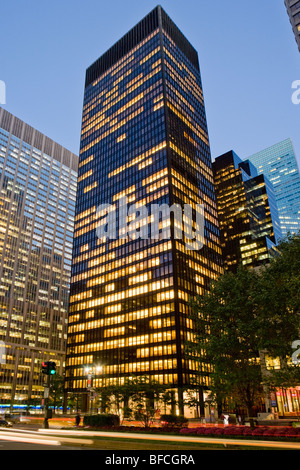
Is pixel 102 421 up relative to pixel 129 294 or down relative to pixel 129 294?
down

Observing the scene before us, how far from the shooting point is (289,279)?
104ft

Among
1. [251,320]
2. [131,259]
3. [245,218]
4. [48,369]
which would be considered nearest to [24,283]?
[131,259]

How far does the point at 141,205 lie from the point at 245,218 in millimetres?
88527

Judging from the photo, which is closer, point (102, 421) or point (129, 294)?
point (102, 421)

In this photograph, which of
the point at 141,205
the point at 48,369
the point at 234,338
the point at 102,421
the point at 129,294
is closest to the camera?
the point at 48,369

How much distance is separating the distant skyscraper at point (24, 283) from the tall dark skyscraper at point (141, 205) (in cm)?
5013

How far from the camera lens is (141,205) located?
11175 cm

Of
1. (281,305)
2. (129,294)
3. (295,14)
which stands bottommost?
(281,305)

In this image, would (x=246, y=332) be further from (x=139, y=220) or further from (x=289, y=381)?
(x=139, y=220)

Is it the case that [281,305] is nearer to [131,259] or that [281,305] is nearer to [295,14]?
[295,14]

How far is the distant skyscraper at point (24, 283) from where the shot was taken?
512ft

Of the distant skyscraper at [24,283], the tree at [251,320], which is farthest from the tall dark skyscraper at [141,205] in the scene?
the tree at [251,320]

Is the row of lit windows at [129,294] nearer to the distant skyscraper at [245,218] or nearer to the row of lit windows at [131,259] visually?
the row of lit windows at [131,259]

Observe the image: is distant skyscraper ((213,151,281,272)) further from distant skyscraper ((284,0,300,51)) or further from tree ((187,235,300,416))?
tree ((187,235,300,416))
